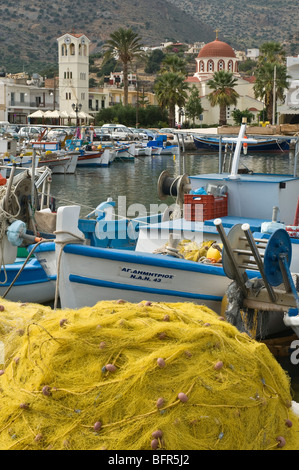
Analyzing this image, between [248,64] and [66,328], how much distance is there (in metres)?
177

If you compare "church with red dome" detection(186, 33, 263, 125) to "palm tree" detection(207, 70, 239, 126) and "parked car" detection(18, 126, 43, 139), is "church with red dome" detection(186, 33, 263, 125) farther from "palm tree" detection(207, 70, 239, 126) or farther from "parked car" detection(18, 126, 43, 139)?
"parked car" detection(18, 126, 43, 139)

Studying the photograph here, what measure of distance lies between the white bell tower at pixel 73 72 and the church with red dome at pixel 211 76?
15867 millimetres

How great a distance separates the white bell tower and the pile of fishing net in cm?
9161

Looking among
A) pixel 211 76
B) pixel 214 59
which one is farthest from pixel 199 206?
pixel 214 59

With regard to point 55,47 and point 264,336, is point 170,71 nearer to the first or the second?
point 264,336

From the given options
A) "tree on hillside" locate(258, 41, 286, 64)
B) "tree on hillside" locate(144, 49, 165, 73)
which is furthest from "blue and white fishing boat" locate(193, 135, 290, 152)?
"tree on hillside" locate(144, 49, 165, 73)

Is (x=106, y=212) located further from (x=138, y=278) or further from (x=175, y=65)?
(x=175, y=65)

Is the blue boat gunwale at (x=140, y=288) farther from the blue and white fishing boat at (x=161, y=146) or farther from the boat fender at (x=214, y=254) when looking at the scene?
the blue and white fishing boat at (x=161, y=146)

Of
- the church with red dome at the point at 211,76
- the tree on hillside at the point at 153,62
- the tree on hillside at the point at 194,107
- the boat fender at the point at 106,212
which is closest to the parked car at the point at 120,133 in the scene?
the tree on hillside at the point at 194,107

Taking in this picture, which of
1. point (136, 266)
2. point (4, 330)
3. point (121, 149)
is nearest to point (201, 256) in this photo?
point (136, 266)

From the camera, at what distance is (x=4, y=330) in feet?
20.2

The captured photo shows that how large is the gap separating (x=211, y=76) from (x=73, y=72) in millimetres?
21344

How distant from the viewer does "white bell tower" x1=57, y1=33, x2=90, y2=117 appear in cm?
9506

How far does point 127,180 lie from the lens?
41.4m
